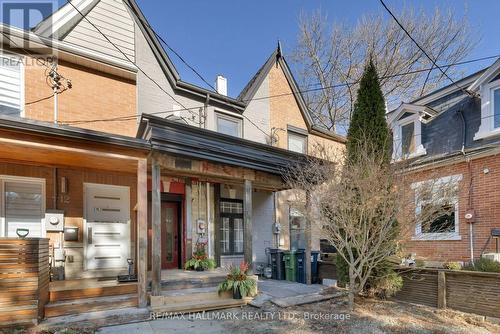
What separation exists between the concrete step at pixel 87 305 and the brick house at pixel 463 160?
6.89 metres

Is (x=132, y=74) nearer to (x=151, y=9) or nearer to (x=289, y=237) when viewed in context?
(x=151, y=9)

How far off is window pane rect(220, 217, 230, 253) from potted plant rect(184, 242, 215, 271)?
0.98 metres

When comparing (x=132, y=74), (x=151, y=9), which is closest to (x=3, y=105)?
(x=132, y=74)

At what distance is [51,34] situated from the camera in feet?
25.0

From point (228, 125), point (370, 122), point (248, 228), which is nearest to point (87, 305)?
point (248, 228)

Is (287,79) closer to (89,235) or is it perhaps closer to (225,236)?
(225,236)

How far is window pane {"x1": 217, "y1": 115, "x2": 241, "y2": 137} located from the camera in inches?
408

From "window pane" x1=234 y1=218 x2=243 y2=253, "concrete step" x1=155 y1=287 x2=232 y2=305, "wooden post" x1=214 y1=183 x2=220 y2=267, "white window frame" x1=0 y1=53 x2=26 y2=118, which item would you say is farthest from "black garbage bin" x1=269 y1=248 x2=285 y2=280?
"white window frame" x1=0 y1=53 x2=26 y2=118

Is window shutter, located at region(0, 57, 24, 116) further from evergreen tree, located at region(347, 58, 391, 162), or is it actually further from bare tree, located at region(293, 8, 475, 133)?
bare tree, located at region(293, 8, 475, 133)

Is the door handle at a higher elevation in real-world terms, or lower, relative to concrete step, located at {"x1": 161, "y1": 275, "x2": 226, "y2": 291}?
higher

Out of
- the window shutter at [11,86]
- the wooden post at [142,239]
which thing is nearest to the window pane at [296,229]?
the wooden post at [142,239]

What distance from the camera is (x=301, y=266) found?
8758mm

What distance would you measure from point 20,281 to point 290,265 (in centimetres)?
627

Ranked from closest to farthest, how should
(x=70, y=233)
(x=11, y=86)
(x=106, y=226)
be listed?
(x=11, y=86) < (x=70, y=233) < (x=106, y=226)
